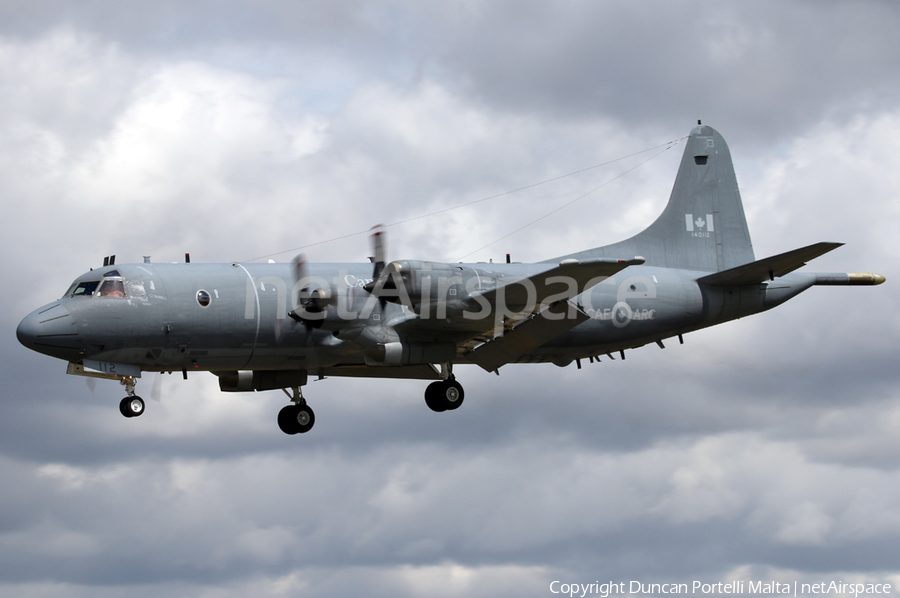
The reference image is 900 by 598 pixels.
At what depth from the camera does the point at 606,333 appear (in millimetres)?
27297

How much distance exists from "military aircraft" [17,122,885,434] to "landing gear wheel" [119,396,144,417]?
32 mm

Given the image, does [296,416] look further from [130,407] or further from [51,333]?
[51,333]

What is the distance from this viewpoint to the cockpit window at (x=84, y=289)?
23.4 meters

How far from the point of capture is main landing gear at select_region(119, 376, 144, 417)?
79.5ft

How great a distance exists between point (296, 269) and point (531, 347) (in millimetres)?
5861

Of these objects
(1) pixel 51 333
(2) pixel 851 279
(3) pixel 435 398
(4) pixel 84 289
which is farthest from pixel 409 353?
(2) pixel 851 279

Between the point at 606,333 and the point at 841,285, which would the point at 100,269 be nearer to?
the point at 606,333

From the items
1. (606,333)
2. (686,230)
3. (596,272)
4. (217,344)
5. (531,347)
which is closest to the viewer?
(596,272)

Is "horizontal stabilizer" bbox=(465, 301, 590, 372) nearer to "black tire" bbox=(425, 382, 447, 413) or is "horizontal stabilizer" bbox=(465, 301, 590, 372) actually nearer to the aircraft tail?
"black tire" bbox=(425, 382, 447, 413)

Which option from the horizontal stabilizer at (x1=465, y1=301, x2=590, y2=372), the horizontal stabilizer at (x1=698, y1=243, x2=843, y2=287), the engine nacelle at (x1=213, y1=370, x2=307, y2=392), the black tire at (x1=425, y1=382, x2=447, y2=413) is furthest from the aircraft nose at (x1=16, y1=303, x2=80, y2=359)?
the horizontal stabilizer at (x1=698, y1=243, x2=843, y2=287)

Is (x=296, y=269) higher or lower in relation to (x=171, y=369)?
higher

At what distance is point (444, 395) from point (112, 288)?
26.5 ft

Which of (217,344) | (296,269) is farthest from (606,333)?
(217,344)

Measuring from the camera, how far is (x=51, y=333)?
74.5ft
